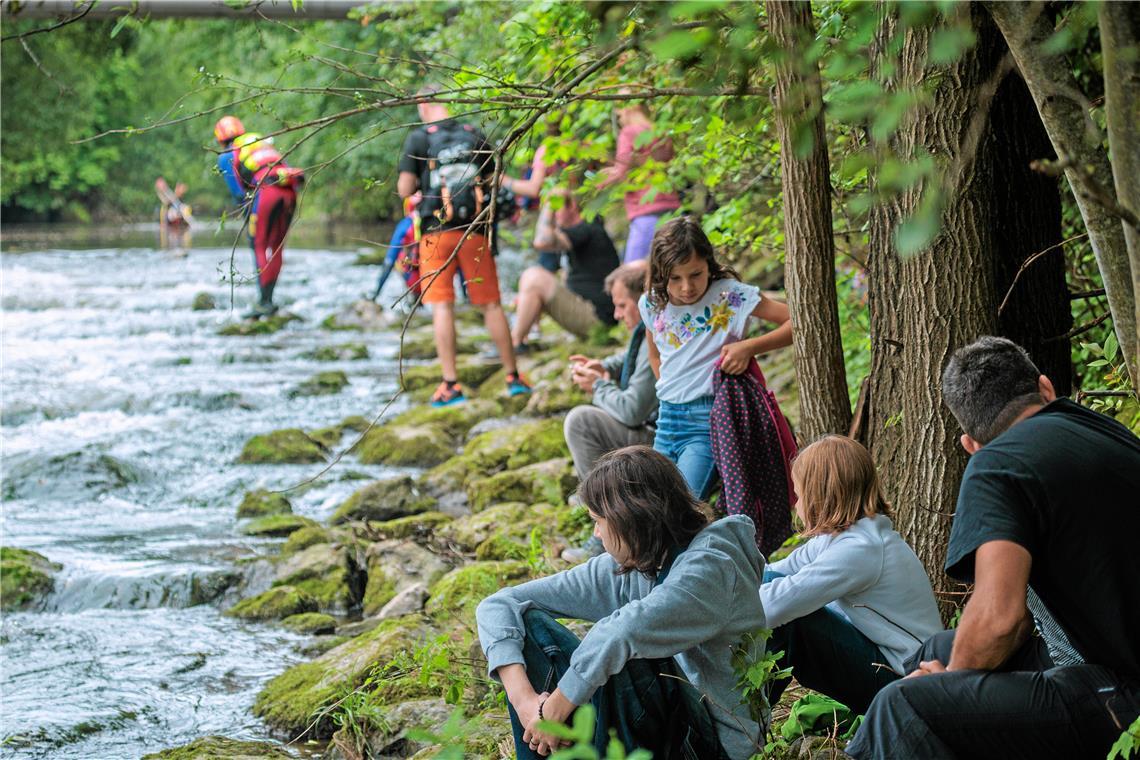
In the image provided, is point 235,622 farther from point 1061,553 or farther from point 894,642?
point 1061,553

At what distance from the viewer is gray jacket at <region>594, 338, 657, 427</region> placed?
540cm

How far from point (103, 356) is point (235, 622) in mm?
7446

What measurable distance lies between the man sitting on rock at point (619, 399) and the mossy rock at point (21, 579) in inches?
115

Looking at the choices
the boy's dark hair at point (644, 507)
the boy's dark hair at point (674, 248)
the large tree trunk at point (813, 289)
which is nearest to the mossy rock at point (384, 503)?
the boy's dark hair at point (674, 248)

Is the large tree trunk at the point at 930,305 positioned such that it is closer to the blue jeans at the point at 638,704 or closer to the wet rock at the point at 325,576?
the blue jeans at the point at 638,704

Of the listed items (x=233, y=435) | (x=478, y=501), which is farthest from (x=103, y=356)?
(x=478, y=501)

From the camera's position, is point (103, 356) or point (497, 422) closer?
point (497, 422)

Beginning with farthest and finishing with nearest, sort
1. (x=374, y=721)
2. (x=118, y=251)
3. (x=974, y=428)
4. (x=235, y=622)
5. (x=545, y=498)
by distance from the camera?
(x=118, y=251) → (x=545, y=498) → (x=235, y=622) → (x=374, y=721) → (x=974, y=428)

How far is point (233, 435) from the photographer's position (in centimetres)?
986

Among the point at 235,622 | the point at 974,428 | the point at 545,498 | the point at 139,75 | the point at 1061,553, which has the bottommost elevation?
the point at 235,622

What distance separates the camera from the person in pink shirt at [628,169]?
251 inches

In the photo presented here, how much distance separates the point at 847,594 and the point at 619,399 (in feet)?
7.30

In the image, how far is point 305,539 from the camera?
6.98m

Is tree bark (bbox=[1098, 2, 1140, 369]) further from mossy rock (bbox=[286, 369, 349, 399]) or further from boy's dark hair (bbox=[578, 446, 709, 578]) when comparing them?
mossy rock (bbox=[286, 369, 349, 399])
